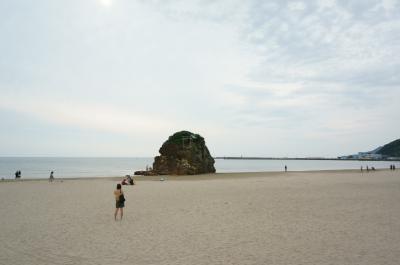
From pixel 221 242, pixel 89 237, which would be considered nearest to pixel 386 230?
pixel 221 242

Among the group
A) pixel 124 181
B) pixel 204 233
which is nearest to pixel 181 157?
pixel 124 181

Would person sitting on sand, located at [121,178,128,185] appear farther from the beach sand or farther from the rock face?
the rock face

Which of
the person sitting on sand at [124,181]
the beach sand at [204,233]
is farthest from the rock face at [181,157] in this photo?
the beach sand at [204,233]

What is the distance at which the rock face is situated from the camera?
199 feet

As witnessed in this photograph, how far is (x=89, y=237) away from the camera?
12.8 m

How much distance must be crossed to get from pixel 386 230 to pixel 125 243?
10.3 meters

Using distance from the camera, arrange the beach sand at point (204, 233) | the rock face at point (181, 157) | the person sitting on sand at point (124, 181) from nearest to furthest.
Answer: the beach sand at point (204, 233) → the person sitting on sand at point (124, 181) → the rock face at point (181, 157)

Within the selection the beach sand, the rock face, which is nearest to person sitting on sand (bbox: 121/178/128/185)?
the beach sand

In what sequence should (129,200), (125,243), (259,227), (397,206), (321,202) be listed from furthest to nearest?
(129,200) → (321,202) → (397,206) → (259,227) → (125,243)

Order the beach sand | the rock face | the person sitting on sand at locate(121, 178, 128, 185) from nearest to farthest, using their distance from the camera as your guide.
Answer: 1. the beach sand
2. the person sitting on sand at locate(121, 178, 128, 185)
3. the rock face

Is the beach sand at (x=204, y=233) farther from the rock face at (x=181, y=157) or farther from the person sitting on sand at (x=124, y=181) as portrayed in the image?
the rock face at (x=181, y=157)

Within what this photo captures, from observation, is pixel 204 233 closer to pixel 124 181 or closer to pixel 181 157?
pixel 124 181

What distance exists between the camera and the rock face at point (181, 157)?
2391 inches

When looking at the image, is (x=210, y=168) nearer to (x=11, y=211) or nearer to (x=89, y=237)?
(x=11, y=211)
